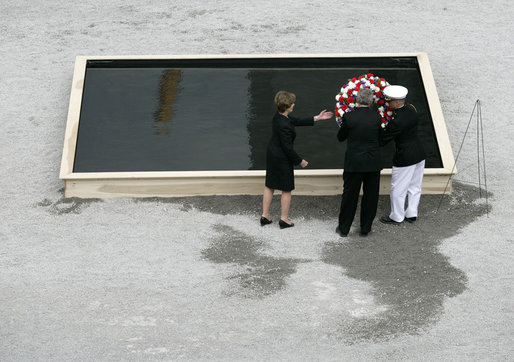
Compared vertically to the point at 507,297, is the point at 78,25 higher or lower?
higher

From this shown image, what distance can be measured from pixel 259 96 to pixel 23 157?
2.93 m

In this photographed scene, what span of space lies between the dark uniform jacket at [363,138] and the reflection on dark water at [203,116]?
3.27 ft

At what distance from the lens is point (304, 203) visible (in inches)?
342

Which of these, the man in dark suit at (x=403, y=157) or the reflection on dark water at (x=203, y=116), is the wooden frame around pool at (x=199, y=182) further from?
the man in dark suit at (x=403, y=157)

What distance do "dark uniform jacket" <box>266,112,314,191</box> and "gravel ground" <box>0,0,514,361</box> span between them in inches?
21.2

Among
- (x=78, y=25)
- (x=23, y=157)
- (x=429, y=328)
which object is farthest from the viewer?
(x=78, y=25)

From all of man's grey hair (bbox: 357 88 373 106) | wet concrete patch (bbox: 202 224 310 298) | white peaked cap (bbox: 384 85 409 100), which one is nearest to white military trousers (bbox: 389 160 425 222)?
white peaked cap (bbox: 384 85 409 100)

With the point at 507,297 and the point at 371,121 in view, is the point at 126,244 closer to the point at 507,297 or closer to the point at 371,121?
the point at 371,121

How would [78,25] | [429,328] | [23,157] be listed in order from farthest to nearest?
[78,25], [23,157], [429,328]

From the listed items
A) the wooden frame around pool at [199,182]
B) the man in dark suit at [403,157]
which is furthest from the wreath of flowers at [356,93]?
the wooden frame around pool at [199,182]

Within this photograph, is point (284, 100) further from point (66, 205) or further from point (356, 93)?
point (66, 205)

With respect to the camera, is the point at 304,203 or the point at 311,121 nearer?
the point at 311,121

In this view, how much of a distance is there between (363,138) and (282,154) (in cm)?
83

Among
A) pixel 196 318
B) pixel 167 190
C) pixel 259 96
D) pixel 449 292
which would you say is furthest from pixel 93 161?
pixel 449 292
